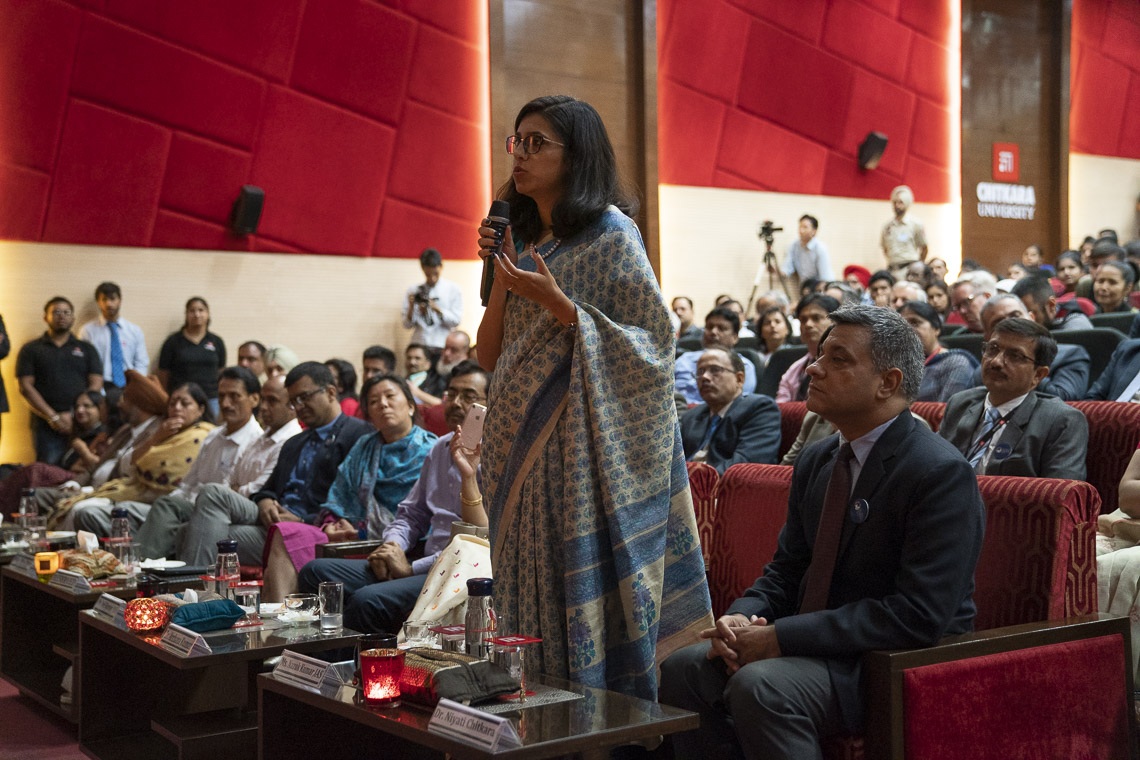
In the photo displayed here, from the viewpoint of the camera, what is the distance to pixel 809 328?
4828 millimetres

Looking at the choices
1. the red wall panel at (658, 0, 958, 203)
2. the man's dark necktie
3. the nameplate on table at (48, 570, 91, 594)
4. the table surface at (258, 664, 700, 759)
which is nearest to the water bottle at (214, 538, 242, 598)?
the nameplate on table at (48, 570, 91, 594)

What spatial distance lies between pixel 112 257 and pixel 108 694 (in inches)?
200

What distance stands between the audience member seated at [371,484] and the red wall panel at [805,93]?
609 centimetres

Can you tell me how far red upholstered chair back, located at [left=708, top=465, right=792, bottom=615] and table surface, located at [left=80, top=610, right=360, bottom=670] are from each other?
878 millimetres

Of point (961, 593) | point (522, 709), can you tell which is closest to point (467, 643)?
point (522, 709)

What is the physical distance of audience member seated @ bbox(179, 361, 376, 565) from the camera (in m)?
4.33

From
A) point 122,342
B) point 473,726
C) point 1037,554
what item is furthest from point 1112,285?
point 122,342

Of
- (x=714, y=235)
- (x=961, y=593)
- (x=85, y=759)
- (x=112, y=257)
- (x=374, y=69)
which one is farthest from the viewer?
(x=714, y=235)

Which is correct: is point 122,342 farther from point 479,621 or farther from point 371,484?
point 479,621

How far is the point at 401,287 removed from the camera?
8.68 metres

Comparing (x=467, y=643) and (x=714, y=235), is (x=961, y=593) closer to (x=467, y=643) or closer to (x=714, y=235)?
(x=467, y=643)

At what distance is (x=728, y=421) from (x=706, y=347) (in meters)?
1.59

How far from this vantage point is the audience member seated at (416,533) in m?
3.22

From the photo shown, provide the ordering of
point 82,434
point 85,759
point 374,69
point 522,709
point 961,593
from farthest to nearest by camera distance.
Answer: point 374,69, point 82,434, point 85,759, point 961,593, point 522,709
